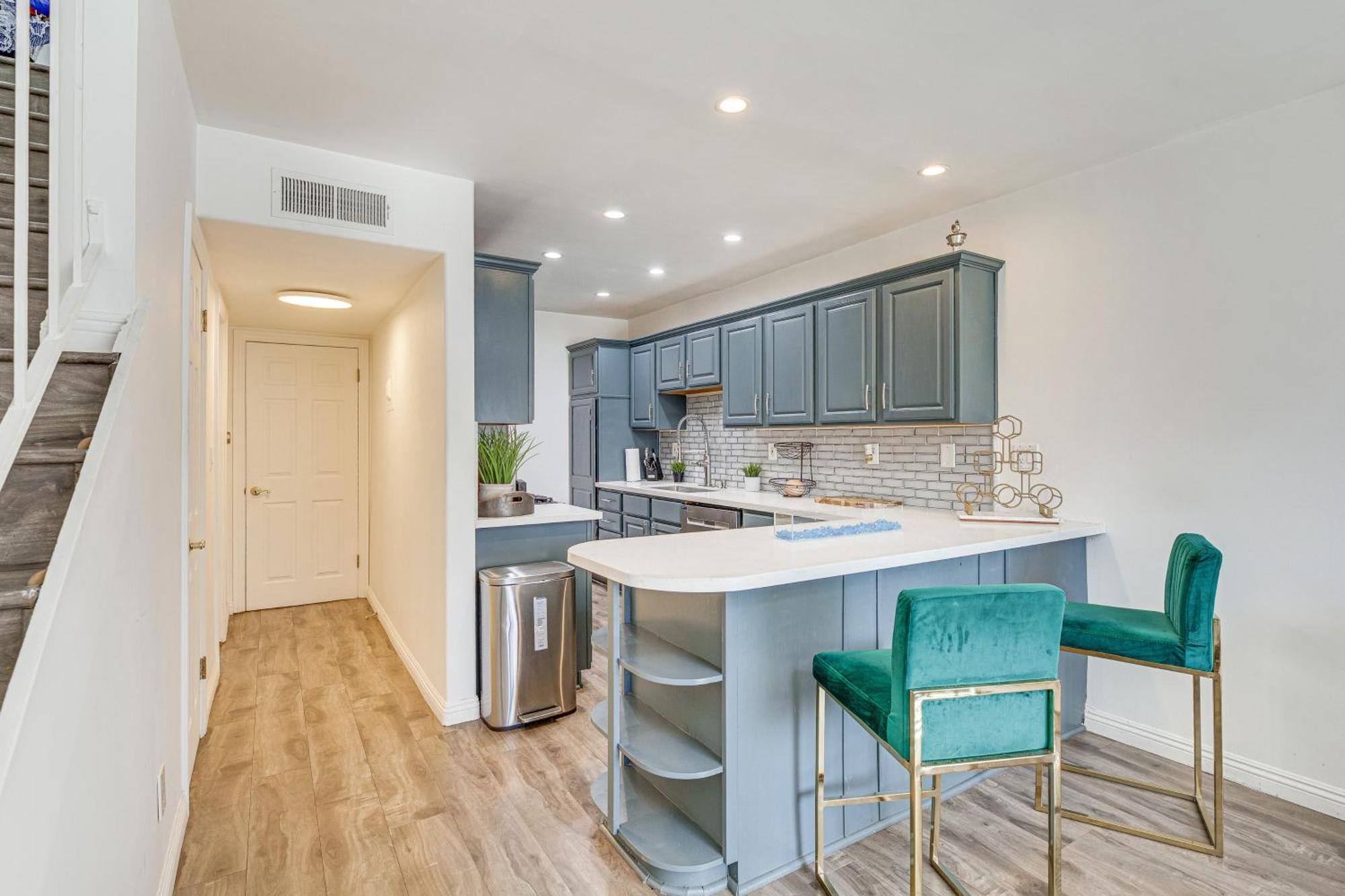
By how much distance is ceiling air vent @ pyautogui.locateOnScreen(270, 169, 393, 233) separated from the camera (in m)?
2.76

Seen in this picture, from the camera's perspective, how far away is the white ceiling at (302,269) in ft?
9.48

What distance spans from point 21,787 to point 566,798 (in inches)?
75.8

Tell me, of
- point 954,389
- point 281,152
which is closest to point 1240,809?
point 954,389

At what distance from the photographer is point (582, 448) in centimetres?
627

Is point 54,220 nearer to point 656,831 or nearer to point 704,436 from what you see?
point 656,831

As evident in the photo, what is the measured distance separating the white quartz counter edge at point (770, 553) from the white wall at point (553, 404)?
3.95 metres

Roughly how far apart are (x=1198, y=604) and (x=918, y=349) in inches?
70.7

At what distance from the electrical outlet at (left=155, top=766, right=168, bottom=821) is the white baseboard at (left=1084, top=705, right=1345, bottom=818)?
3.36m

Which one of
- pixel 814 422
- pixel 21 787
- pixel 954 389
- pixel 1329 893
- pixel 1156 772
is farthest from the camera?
pixel 814 422

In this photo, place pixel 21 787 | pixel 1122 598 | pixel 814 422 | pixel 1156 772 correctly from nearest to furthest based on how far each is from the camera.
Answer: pixel 21 787, pixel 1156 772, pixel 1122 598, pixel 814 422

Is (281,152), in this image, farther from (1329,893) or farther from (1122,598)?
(1329,893)

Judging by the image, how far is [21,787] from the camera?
83 centimetres

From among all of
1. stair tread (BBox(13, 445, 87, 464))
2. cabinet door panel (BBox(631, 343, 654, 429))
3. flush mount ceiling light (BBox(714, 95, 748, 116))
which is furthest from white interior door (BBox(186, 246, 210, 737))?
cabinet door panel (BBox(631, 343, 654, 429))

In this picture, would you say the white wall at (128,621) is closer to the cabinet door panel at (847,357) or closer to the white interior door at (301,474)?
the white interior door at (301,474)
